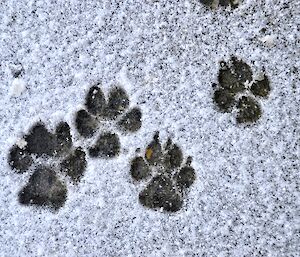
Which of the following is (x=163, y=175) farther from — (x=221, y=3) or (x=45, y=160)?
(x=221, y=3)

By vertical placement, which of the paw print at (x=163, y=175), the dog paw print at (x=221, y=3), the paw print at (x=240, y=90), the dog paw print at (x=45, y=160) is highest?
the dog paw print at (x=221, y=3)

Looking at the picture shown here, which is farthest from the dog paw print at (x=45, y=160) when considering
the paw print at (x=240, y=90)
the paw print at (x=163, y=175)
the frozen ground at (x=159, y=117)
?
the paw print at (x=240, y=90)

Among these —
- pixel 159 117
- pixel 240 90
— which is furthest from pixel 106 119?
pixel 240 90

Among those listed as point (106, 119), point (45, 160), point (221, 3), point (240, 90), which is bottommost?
point (45, 160)

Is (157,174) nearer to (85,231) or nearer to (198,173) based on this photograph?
(198,173)

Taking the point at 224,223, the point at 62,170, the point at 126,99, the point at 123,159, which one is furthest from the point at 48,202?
the point at 224,223

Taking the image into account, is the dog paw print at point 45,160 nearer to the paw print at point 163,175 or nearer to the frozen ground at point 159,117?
the frozen ground at point 159,117

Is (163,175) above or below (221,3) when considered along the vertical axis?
below
